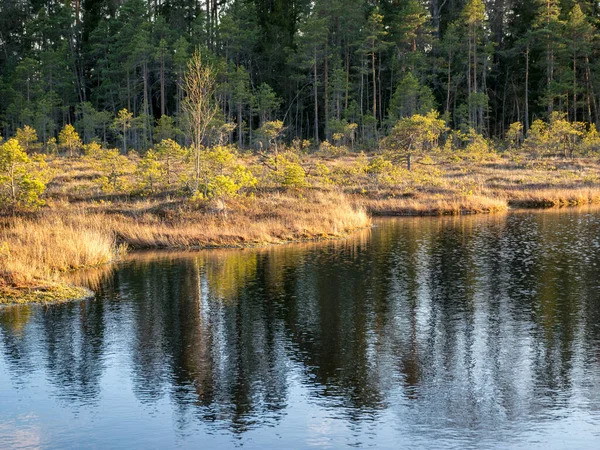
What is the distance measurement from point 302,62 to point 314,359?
217 feet

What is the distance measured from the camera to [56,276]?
2069 cm

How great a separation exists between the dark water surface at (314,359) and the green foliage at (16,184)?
8.74m

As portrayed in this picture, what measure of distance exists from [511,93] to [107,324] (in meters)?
74.6

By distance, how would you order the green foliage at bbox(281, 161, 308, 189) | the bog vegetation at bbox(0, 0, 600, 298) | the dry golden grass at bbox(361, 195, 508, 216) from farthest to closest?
the dry golden grass at bbox(361, 195, 508, 216) < the green foliage at bbox(281, 161, 308, 189) < the bog vegetation at bbox(0, 0, 600, 298)

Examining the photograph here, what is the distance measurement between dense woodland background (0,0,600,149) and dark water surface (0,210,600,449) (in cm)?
4842

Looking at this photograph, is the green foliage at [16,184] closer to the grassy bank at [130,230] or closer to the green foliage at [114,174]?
the grassy bank at [130,230]

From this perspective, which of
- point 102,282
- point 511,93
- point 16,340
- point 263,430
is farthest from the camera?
point 511,93

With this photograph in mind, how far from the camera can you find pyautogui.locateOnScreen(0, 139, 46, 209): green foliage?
29.2 meters

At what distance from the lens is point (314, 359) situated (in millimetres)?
13617

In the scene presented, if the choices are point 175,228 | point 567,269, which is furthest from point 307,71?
point 567,269

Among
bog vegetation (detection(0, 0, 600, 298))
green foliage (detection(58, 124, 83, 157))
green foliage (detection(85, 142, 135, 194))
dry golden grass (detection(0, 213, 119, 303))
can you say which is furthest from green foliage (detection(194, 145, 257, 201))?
green foliage (detection(58, 124, 83, 157))

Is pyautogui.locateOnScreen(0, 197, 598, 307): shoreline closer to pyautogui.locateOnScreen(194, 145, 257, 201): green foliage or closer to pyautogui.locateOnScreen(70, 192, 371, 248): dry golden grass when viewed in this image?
pyautogui.locateOnScreen(70, 192, 371, 248): dry golden grass

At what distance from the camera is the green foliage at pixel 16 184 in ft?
95.9

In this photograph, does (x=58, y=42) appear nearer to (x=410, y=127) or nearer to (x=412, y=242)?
(x=410, y=127)
